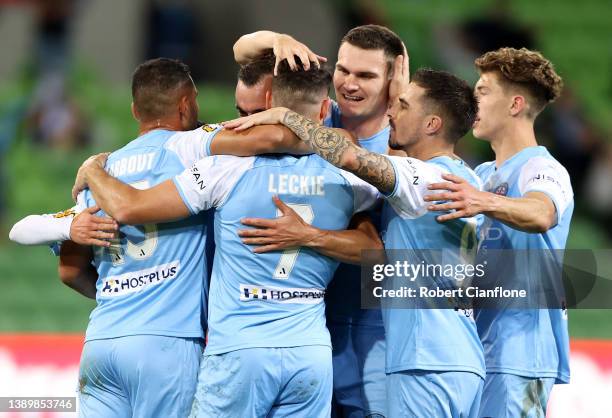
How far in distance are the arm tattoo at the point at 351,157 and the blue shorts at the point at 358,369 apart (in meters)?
1.01

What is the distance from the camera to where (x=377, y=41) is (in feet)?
16.9

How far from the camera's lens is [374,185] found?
4.22m

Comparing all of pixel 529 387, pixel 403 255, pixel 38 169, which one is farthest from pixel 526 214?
pixel 38 169

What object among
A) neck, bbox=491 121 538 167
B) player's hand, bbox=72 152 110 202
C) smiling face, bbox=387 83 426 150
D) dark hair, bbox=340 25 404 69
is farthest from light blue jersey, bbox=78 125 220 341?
neck, bbox=491 121 538 167

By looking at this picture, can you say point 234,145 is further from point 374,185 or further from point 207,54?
point 207,54

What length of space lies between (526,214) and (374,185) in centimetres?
68

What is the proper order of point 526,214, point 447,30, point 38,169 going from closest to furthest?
point 526,214
point 38,169
point 447,30

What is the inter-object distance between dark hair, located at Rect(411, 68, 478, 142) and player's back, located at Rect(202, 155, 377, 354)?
0.58 meters

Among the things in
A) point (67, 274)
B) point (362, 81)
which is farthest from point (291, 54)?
point (67, 274)

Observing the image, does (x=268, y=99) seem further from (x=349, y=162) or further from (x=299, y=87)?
(x=349, y=162)

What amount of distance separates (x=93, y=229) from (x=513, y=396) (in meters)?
2.22

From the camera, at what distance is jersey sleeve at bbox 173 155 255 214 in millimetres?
4316

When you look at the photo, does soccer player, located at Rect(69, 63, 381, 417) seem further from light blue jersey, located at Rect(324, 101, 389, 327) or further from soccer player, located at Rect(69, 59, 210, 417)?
light blue jersey, located at Rect(324, 101, 389, 327)

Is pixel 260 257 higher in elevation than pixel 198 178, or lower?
lower
